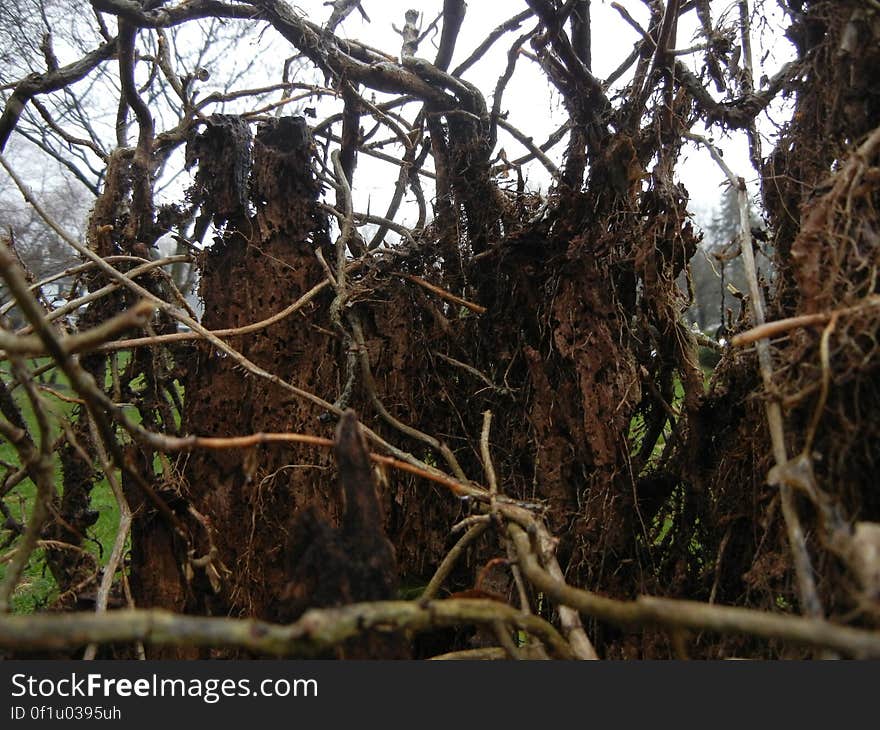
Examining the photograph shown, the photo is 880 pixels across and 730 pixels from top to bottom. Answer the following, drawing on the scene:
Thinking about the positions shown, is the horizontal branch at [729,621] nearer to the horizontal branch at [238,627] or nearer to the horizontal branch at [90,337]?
the horizontal branch at [238,627]

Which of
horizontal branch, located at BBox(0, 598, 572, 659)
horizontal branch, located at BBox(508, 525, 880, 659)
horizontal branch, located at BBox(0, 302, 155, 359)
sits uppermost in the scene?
horizontal branch, located at BBox(0, 302, 155, 359)

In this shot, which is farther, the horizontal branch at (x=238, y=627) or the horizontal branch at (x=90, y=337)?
the horizontal branch at (x=90, y=337)

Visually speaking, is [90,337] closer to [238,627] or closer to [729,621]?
[238,627]

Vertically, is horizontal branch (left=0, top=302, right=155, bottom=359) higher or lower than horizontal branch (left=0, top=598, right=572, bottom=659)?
higher

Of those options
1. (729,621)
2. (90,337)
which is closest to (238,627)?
(90,337)

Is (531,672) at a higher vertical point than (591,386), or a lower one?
lower

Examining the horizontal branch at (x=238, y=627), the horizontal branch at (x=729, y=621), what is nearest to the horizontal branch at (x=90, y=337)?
the horizontal branch at (x=238, y=627)

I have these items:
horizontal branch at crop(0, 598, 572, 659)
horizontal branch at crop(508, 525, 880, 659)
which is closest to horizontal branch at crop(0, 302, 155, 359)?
horizontal branch at crop(0, 598, 572, 659)

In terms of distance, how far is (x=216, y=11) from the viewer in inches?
98.3

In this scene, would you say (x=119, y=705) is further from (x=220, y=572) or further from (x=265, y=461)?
(x=265, y=461)

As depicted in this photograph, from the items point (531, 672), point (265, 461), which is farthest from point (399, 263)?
point (531, 672)

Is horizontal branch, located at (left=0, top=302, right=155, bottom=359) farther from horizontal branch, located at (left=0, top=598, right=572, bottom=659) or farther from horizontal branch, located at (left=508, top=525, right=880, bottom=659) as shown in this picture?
horizontal branch, located at (left=508, top=525, right=880, bottom=659)

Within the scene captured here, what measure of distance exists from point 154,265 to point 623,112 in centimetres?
171

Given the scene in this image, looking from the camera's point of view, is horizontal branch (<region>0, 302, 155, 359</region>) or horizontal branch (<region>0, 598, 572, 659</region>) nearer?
horizontal branch (<region>0, 598, 572, 659</region>)
